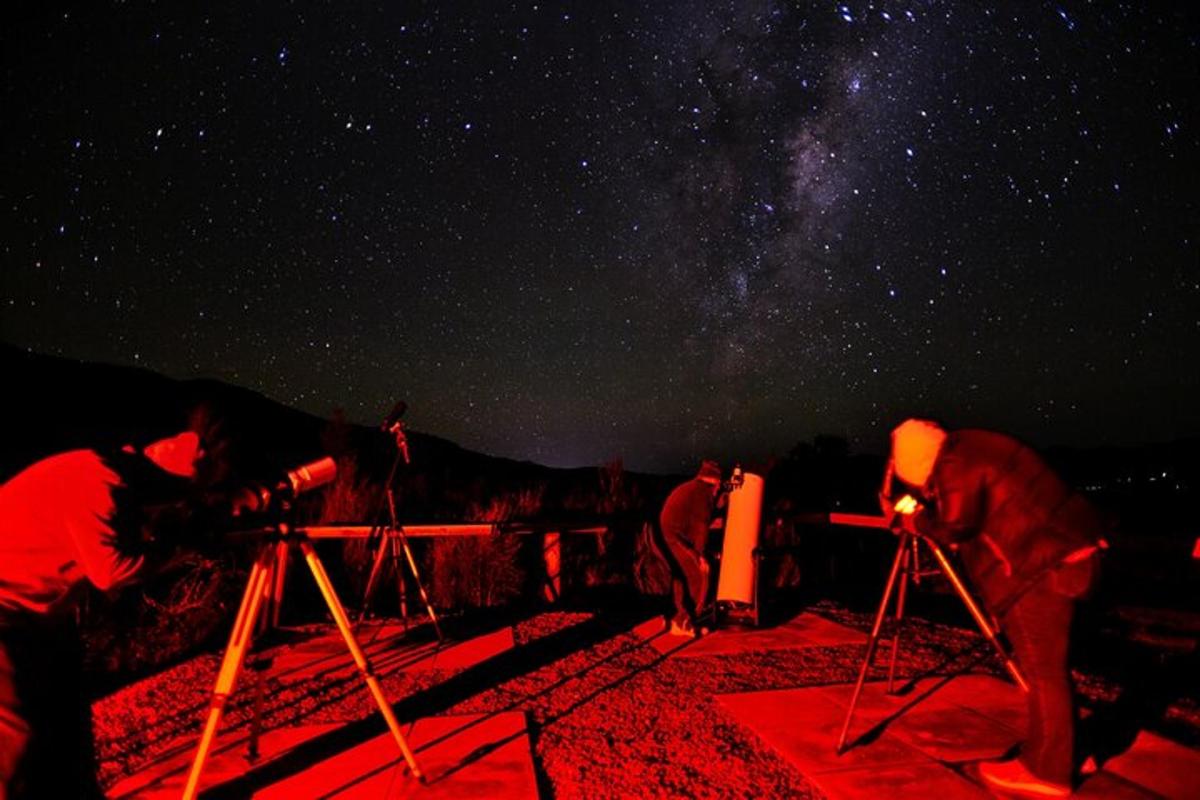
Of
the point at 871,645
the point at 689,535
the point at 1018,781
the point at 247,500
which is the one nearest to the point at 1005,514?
the point at 871,645

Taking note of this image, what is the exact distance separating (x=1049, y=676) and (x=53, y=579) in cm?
383

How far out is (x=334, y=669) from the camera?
568cm

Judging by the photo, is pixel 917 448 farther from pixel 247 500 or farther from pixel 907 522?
pixel 247 500

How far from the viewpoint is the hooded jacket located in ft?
10.3

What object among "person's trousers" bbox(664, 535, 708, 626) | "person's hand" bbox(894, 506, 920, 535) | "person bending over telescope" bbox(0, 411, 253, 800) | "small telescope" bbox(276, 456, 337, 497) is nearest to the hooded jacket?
"person's hand" bbox(894, 506, 920, 535)

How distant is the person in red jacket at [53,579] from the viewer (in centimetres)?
232

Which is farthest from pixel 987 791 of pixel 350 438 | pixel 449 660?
pixel 350 438

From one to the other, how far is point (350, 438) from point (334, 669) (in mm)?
8577

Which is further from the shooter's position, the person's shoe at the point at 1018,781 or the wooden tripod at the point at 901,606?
the wooden tripod at the point at 901,606

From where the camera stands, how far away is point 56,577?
241 cm

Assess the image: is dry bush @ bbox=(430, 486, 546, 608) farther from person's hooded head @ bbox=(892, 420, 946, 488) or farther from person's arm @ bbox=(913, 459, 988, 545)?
person's arm @ bbox=(913, 459, 988, 545)

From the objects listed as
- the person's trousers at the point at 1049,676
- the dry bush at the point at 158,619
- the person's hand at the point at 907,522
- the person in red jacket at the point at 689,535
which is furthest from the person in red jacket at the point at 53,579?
the person in red jacket at the point at 689,535

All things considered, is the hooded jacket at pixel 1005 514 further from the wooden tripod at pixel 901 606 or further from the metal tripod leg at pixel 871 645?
the metal tripod leg at pixel 871 645

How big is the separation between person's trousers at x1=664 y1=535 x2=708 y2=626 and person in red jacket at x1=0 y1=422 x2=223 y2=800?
A: 464 cm
